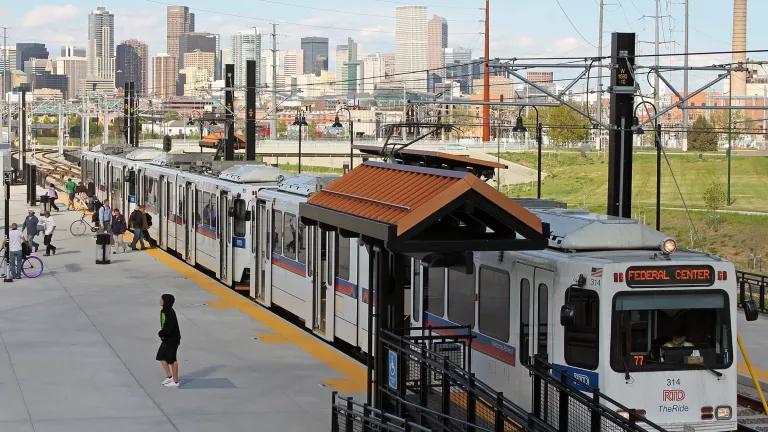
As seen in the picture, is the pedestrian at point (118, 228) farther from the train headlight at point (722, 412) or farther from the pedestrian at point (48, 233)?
the train headlight at point (722, 412)

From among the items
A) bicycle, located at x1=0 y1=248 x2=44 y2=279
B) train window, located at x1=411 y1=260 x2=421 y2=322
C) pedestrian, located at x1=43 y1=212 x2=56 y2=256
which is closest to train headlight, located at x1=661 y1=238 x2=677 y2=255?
train window, located at x1=411 y1=260 x2=421 y2=322

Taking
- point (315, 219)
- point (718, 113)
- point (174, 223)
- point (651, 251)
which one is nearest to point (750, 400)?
point (651, 251)

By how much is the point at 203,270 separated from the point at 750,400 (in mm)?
18637

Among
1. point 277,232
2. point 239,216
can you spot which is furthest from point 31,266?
point 277,232

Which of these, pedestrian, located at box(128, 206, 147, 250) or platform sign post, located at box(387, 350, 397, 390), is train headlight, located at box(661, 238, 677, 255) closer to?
platform sign post, located at box(387, 350, 397, 390)

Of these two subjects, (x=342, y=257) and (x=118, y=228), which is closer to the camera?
(x=342, y=257)

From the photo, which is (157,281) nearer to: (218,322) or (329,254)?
(218,322)

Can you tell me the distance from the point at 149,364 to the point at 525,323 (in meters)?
8.59

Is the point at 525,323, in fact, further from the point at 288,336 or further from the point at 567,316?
the point at 288,336

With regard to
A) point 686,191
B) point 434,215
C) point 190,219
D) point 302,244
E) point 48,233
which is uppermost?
point 434,215

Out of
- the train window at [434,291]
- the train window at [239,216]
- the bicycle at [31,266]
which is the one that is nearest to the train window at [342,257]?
the train window at [434,291]

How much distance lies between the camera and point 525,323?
46.1 ft

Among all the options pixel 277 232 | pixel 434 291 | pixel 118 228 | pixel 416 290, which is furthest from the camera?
pixel 118 228

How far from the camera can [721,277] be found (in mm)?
13398
